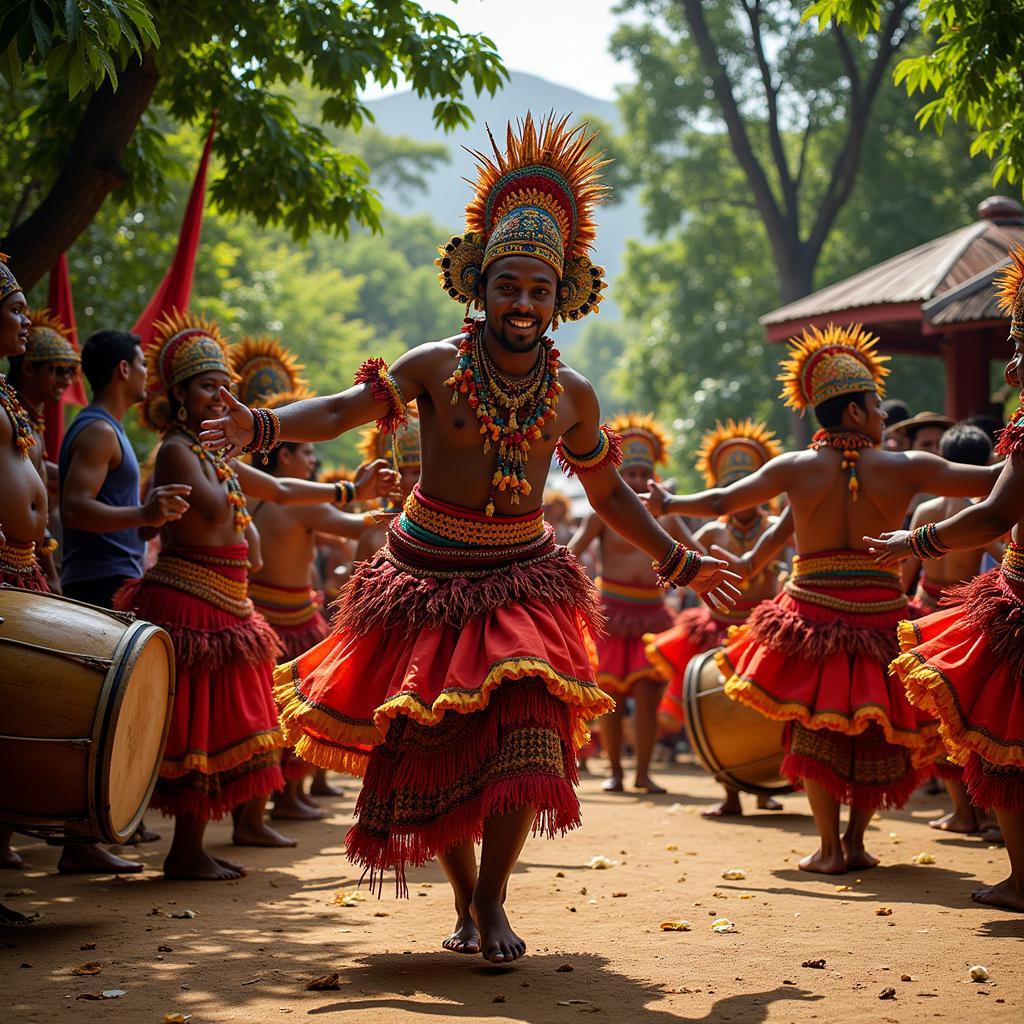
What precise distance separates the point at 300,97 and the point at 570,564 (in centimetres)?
4689

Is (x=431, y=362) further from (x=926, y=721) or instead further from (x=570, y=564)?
(x=926, y=721)

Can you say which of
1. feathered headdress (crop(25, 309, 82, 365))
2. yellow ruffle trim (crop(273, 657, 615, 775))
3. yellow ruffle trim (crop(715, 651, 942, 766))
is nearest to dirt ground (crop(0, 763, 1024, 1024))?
yellow ruffle trim (crop(715, 651, 942, 766))

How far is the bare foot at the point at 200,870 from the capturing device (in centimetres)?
687

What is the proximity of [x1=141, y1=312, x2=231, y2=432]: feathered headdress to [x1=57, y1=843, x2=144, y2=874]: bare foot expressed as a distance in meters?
2.21

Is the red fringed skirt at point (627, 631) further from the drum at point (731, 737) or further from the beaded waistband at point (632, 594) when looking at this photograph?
the drum at point (731, 737)

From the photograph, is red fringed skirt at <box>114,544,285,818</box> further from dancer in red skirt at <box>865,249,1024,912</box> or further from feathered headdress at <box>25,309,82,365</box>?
dancer in red skirt at <box>865,249,1024,912</box>

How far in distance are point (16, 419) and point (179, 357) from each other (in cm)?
121

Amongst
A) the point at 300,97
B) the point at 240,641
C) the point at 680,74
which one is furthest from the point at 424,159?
the point at 240,641

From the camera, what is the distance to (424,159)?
67.2 metres

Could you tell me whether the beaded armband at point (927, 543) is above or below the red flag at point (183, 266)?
below

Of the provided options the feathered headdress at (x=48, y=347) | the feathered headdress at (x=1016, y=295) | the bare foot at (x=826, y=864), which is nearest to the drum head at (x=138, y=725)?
the feathered headdress at (x=48, y=347)

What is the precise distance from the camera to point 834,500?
23.5ft

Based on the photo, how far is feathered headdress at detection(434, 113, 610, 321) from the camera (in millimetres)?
5504

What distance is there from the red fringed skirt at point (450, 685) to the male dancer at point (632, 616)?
5.56 metres
